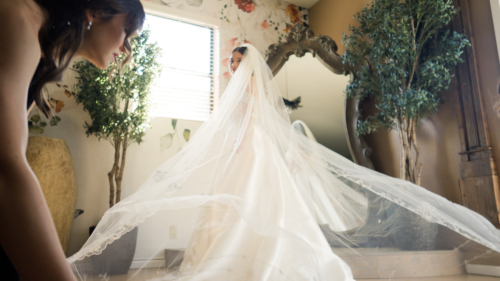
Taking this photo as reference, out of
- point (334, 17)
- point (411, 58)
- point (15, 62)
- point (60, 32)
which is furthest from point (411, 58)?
point (15, 62)

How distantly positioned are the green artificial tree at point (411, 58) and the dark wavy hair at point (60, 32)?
2465 millimetres

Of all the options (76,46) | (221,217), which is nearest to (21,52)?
(76,46)

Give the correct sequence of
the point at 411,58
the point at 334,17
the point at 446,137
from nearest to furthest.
Answer: the point at 411,58 < the point at 446,137 < the point at 334,17

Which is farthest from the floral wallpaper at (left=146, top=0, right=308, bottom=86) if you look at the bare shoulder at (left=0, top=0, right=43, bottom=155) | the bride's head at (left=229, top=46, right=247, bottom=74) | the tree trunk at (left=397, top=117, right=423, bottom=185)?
the bare shoulder at (left=0, top=0, right=43, bottom=155)

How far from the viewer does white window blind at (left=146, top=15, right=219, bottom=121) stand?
146 inches

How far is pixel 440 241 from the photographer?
77.4 inches

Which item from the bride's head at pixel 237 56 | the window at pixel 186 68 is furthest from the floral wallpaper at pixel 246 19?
the bride's head at pixel 237 56

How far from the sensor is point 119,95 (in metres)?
3.14

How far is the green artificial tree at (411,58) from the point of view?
2.61 metres

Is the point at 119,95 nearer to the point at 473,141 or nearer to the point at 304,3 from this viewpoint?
the point at 304,3

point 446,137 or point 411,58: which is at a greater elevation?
point 411,58

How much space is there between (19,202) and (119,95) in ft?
9.81

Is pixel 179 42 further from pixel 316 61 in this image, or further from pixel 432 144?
pixel 432 144

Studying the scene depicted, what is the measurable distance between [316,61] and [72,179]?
2.61m
